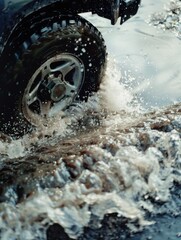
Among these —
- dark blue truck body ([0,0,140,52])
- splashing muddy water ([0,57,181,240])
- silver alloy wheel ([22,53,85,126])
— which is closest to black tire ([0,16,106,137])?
silver alloy wheel ([22,53,85,126])

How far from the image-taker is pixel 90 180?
131 inches

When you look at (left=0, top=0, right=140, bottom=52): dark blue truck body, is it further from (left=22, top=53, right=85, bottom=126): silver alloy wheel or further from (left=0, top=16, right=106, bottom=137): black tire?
(left=22, top=53, right=85, bottom=126): silver alloy wheel

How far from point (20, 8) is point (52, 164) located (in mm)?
1168

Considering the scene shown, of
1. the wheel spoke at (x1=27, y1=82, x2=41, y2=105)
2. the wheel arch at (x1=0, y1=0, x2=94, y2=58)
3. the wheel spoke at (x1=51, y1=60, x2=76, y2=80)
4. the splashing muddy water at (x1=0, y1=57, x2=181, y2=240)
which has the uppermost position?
the wheel arch at (x1=0, y1=0, x2=94, y2=58)

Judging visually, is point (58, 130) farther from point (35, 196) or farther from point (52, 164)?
point (35, 196)

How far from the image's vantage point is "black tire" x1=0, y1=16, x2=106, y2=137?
12.0 ft

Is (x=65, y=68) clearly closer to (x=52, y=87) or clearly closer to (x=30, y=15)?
(x=52, y=87)

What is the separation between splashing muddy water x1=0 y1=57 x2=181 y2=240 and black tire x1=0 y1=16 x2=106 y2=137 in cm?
25

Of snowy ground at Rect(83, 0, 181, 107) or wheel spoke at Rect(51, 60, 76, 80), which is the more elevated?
wheel spoke at Rect(51, 60, 76, 80)

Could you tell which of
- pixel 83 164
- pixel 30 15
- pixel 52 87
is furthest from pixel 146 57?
pixel 83 164

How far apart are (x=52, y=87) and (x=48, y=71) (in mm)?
164

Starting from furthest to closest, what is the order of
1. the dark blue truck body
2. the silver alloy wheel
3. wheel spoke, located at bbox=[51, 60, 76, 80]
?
wheel spoke, located at bbox=[51, 60, 76, 80]
the silver alloy wheel
the dark blue truck body

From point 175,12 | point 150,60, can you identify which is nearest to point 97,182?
point 150,60

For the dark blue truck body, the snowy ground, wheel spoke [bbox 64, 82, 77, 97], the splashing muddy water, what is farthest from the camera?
the snowy ground
